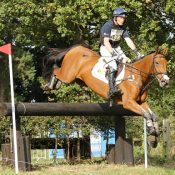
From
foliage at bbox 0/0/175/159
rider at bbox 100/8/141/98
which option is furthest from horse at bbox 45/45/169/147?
foliage at bbox 0/0/175/159

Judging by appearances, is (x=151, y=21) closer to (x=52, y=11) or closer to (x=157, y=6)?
(x=157, y=6)

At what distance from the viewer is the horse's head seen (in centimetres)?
973

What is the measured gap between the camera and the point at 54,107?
444 inches

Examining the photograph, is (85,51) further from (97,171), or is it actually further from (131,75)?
(97,171)

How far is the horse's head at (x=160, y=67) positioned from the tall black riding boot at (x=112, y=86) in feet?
3.00

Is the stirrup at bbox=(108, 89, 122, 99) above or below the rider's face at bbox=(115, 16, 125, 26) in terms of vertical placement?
below

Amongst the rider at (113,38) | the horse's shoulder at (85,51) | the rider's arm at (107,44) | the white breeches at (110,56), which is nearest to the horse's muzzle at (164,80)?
the rider at (113,38)

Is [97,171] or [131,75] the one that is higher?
[131,75]

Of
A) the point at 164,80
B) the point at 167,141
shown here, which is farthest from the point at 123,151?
the point at 167,141

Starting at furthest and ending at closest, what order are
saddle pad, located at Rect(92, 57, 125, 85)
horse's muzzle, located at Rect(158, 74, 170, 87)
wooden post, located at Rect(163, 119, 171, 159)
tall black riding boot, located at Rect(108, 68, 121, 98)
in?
wooden post, located at Rect(163, 119, 171, 159), saddle pad, located at Rect(92, 57, 125, 85), tall black riding boot, located at Rect(108, 68, 121, 98), horse's muzzle, located at Rect(158, 74, 170, 87)

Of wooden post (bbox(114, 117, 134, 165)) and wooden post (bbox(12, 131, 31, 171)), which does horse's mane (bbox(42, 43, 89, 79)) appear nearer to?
wooden post (bbox(12, 131, 31, 171))

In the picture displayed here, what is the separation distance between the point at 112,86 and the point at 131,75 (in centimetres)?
46

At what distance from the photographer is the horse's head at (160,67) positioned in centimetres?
973

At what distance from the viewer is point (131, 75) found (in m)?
10.5
